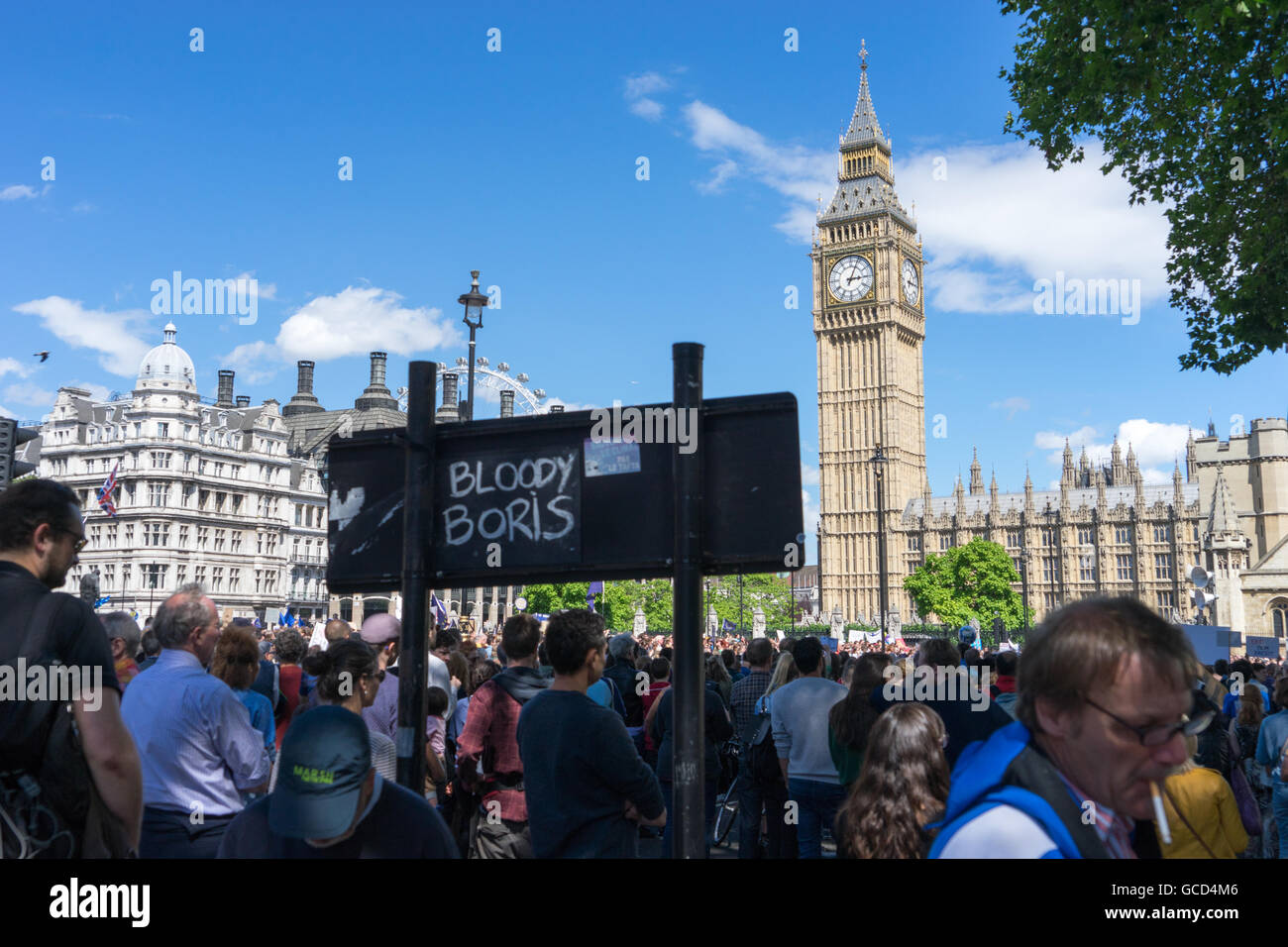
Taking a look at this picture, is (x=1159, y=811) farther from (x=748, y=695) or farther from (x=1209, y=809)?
(x=748, y=695)

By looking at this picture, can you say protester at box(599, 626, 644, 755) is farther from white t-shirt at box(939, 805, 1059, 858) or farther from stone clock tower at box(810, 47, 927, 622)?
stone clock tower at box(810, 47, 927, 622)

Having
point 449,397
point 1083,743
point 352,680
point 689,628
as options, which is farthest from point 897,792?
point 449,397

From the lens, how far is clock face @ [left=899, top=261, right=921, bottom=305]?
105500mm

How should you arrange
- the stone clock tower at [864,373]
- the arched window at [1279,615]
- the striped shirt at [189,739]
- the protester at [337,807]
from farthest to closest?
the stone clock tower at [864,373], the arched window at [1279,615], the striped shirt at [189,739], the protester at [337,807]

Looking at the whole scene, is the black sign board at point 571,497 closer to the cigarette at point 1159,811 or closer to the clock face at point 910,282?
the cigarette at point 1159,811

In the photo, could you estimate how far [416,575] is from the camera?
3.66 m

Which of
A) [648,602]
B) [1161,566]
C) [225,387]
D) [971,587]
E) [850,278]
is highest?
[850,278]

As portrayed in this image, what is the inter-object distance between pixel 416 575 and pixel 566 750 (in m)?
1.20

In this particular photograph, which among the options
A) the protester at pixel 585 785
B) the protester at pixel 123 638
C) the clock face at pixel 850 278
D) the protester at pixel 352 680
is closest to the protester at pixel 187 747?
the protester at pixel 352 680

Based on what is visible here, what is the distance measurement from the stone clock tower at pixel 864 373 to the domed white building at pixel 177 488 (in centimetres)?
5498

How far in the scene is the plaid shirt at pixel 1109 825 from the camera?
2053 mm

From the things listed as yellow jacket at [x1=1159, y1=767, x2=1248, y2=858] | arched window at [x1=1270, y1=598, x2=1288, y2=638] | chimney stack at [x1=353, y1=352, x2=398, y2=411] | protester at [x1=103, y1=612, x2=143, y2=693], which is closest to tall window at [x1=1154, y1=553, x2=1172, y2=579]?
arched window at [x1=1270, y1=598, x2=1288, y2=638]
